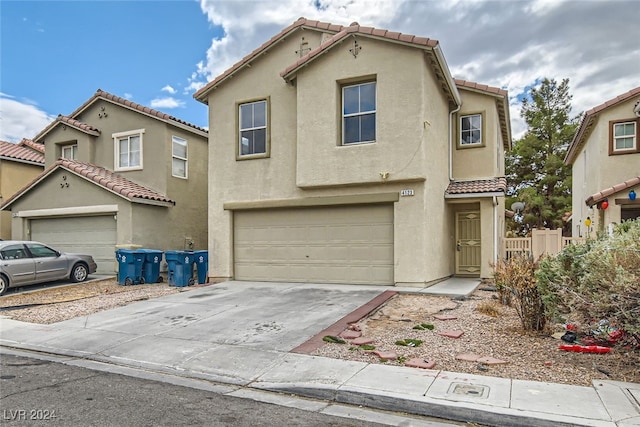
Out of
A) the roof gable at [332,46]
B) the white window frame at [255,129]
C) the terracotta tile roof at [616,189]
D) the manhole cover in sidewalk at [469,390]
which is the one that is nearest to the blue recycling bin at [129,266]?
the white window frame at [255,129]

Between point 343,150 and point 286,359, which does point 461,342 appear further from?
point 343,150

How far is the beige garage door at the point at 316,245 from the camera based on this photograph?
39.0 feet

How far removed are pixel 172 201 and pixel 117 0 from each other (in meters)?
6.94

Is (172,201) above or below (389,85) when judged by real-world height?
below

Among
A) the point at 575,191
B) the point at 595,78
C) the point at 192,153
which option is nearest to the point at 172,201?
the point at 192,153

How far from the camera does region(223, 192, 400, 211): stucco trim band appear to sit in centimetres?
1162

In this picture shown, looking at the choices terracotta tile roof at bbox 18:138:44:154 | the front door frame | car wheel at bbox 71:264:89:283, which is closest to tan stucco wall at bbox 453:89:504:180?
the front door frame

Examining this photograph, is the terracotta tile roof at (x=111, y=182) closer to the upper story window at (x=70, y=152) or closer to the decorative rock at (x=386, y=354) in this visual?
the upper story window at (x=70, y=152)

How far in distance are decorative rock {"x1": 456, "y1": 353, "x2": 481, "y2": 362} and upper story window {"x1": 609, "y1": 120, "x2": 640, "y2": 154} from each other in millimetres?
13410

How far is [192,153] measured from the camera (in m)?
18.0

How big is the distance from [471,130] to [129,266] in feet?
39.1

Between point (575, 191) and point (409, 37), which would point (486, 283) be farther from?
point (575, 191)

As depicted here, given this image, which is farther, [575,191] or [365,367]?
[575,191]

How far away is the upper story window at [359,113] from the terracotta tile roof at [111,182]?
25.7ft
